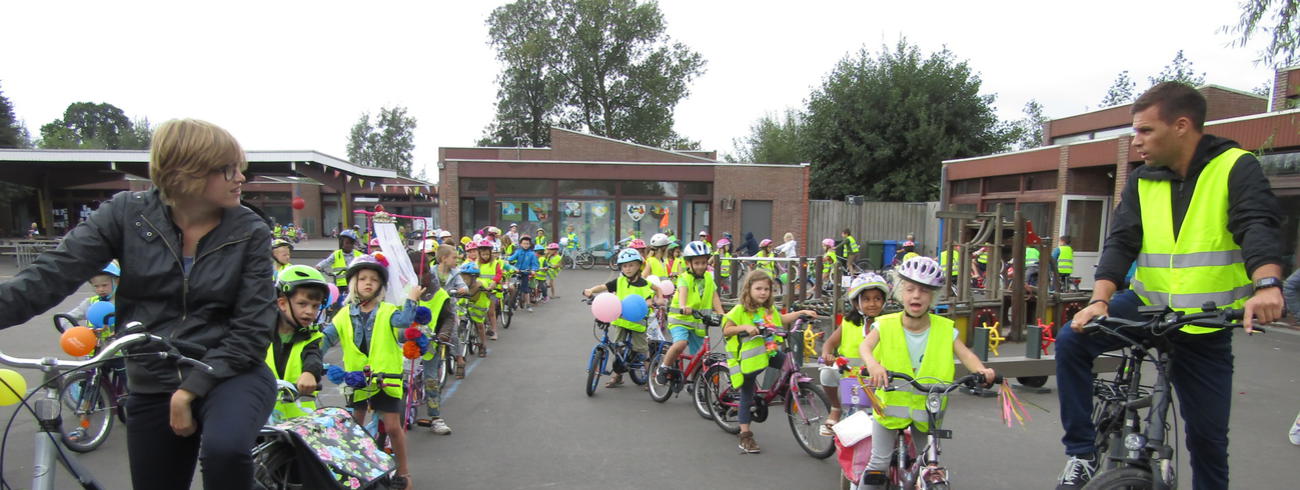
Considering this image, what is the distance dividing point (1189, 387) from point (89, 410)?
735 centimetres

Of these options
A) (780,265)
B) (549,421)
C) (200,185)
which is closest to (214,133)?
(200,185)

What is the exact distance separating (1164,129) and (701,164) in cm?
2295

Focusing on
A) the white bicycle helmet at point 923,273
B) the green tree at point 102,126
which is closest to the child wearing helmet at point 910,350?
the white bicycle helmet at point 923,273

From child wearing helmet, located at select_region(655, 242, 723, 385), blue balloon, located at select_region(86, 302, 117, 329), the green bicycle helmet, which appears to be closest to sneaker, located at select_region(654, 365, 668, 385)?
child wearing helmet, located at select_region(655, 242, 723, 385)

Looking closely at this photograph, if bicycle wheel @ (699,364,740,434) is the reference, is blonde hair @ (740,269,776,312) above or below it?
above

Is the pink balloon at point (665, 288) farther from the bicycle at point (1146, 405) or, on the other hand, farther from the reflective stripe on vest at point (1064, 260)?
the reflective stripe on vest at point (1064, 260)

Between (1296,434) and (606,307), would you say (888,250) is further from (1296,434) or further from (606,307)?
(606,307)

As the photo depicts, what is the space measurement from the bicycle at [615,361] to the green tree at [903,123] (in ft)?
79.1

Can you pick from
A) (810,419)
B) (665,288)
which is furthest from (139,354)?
(665,288)

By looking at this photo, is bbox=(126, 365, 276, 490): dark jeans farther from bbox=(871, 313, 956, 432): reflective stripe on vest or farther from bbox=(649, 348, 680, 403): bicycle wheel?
bbox=(649, 348, 680, 403): bicycle wheel

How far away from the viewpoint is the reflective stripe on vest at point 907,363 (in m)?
3.46

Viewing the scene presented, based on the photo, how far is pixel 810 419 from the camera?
5.27 meters

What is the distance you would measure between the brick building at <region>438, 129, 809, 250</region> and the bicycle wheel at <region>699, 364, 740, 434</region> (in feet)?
62.9

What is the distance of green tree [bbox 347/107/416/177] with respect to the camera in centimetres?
6756
